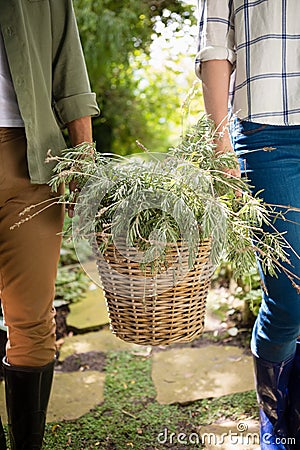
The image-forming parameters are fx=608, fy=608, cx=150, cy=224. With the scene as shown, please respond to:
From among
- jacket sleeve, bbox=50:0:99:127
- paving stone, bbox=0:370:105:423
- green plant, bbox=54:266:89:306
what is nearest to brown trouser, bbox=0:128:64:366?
jacket sleeve, bbox=50:0:99:127

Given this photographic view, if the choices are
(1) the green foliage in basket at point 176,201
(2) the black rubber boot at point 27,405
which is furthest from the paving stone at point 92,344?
(1) the green foliage in basket at point 176,201

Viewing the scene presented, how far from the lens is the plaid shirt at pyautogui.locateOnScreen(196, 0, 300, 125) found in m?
1.64

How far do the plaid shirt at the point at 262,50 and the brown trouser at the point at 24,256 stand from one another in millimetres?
599

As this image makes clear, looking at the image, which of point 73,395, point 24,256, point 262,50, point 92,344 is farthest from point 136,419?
point 262,50

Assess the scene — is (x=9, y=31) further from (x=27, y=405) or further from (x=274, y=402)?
(x=274, y=402)

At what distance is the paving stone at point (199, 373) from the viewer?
2.42m

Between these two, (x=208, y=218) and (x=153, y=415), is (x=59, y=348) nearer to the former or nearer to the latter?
(x=153, y=415)

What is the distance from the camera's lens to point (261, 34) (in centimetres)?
165

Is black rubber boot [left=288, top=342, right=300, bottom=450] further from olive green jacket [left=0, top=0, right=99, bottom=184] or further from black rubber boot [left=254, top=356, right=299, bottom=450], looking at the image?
olive green jacket [left=0, top=0, right=99, bottom=184]

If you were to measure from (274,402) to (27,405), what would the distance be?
770 mm

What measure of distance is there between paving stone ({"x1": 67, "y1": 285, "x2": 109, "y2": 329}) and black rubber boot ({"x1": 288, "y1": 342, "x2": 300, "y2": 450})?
139 cm

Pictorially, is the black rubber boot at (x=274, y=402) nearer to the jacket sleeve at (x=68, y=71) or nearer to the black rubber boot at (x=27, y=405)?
the black rubber boot at (x=27, y=405)

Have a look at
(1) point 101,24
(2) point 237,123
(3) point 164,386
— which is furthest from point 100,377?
(1) point 101,24

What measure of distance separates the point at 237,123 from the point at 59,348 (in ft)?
5.22
